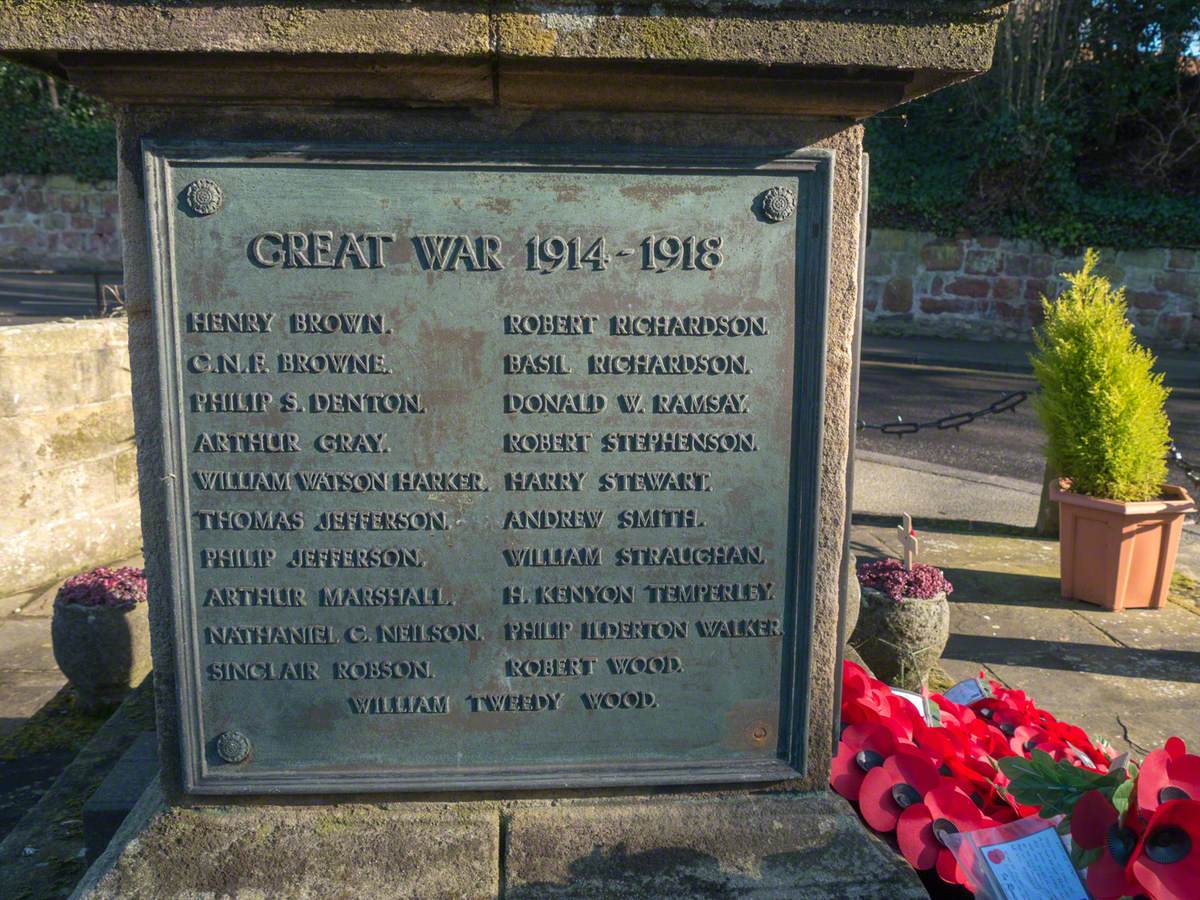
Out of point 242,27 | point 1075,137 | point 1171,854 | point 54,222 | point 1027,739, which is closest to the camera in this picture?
point 242,27

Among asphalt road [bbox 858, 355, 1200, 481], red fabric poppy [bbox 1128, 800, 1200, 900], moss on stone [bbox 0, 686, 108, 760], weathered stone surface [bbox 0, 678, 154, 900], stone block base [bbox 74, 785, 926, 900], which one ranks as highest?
asphalt road [bbox 858, 355, 1200, 481]

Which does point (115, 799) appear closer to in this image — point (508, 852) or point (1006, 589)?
point (508, 852)

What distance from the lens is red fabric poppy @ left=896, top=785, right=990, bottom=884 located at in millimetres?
2568

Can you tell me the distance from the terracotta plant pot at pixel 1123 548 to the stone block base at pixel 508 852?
3648 millimetres

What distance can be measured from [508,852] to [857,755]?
3.24 ft

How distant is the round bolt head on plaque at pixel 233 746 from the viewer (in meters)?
2.46

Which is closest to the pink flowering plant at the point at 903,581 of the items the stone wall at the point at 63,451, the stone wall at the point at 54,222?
the stone wall at the point at 63,451

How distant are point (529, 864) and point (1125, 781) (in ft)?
4.43

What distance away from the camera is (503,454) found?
95.3 inches

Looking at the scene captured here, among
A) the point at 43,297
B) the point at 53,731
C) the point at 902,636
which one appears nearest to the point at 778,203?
the point at 902,636

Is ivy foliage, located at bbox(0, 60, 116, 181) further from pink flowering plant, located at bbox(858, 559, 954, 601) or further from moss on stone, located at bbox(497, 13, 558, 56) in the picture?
moss on stone, located at bbox(497, 13, 558, 56)

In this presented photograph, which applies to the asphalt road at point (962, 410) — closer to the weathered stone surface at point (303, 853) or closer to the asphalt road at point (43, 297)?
the weathered stone surface at point (303, 853)

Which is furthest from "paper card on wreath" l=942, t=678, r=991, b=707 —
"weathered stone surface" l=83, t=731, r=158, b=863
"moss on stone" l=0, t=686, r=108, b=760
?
"moss on stone" l=0, t=686, r=108, b=760

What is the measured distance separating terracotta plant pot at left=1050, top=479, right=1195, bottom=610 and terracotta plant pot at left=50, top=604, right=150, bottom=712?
181 inches
